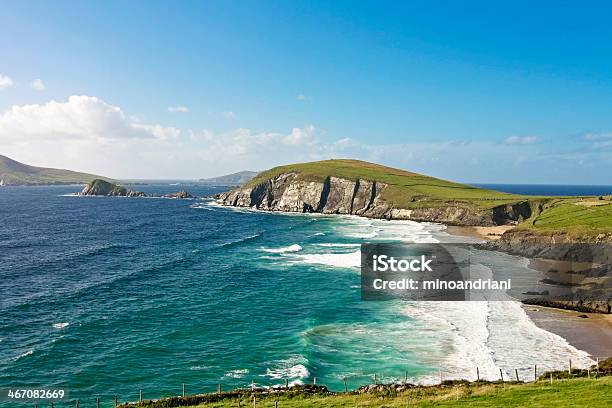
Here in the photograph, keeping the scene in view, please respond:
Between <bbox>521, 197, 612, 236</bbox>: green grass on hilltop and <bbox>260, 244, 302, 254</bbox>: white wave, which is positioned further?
<bbox>260, 244, 302, 254</bbox>: white wave

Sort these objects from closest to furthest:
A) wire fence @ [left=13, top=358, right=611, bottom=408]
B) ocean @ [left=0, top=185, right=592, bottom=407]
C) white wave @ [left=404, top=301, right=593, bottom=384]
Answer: wire fence @ [left=13, top=358, right=611, bottom=408], ocean @ [left=0, top=185, right=592, bottom=407], white wave @ [left=404, top=301, right=593, bottom=384]

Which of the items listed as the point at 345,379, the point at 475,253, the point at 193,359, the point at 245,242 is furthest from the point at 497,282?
the point at 245,242

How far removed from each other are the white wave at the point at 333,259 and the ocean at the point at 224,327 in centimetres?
43

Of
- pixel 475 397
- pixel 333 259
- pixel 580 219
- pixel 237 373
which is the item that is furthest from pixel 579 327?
pixel 580 219

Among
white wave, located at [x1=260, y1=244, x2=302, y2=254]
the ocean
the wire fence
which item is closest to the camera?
the wire fence

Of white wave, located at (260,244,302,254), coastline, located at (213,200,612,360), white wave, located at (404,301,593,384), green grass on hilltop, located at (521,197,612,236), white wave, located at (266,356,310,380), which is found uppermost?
green grass on hilltop, located at (521,197,612,236)

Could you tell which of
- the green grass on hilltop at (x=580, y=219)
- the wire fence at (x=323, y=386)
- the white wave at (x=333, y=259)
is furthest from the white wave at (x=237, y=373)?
the green grass on hilltop at (x=580, y=219)

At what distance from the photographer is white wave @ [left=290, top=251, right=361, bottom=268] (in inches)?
3743

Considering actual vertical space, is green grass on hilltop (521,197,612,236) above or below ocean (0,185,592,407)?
above

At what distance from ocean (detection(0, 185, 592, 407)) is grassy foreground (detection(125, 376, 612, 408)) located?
6066mm

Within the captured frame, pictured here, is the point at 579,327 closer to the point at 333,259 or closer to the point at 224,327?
the point at 224,327

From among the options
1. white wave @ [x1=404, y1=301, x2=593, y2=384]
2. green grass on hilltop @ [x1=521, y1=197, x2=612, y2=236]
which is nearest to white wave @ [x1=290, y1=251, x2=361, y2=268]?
white wave @ [x1=404, y1=301, x2=593, y2=384]

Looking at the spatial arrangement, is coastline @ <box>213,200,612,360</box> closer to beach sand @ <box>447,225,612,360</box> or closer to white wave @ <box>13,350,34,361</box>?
beach sand @ <box>447,225,612,360</box>

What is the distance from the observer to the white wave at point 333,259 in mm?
95062
